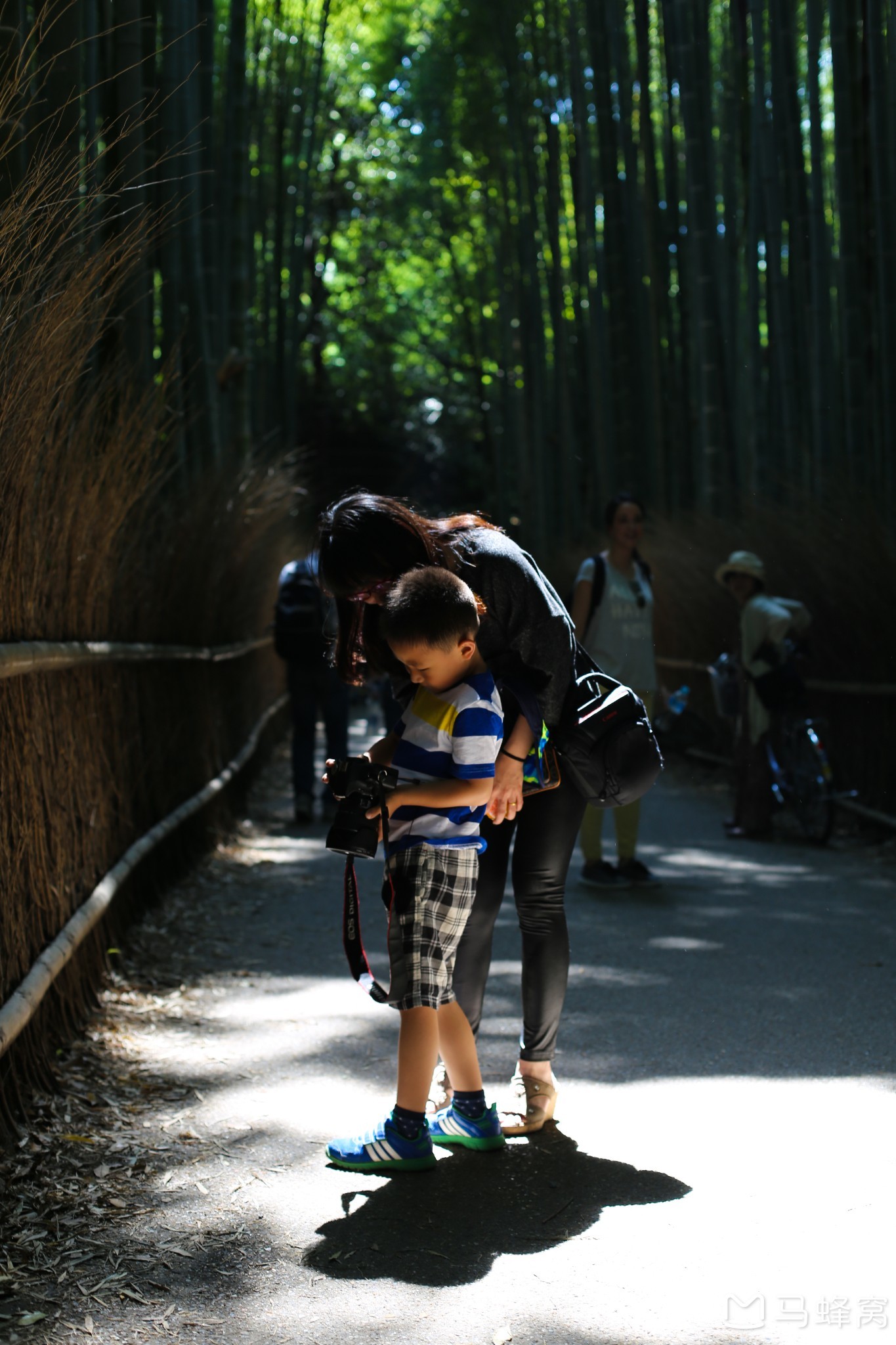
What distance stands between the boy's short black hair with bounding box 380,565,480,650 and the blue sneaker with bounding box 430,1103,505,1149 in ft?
3.67

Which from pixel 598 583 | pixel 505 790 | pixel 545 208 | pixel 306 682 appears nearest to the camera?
pixel 505 790

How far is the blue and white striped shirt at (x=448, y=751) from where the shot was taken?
123 inches

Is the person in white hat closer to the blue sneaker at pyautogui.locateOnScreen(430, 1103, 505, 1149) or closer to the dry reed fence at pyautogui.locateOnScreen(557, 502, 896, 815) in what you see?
the dry reed fence at pyautogui.locateOnScreen(557, 502, 896, 815)

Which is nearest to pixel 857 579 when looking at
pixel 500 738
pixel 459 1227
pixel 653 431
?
pixel 500 738

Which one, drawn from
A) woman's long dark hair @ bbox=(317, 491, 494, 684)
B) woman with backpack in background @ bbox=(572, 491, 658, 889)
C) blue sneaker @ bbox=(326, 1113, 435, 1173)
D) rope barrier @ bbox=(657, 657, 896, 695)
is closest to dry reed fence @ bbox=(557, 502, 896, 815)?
rope barrier @ bbox=(657, 657, 896, 695)

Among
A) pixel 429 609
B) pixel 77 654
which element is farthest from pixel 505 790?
pixel 77 654

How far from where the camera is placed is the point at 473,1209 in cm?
302

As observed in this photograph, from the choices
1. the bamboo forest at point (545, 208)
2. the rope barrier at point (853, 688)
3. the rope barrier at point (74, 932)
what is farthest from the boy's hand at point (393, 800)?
the rope barrier at point (853, 688)

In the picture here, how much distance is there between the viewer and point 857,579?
7762 mm

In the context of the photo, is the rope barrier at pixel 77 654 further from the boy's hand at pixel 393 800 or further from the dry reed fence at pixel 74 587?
the boy's hand at pixel 393 800

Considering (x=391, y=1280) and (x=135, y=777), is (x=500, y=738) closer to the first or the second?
(x=391, y=1280)

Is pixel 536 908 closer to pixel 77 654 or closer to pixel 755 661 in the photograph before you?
pixel 77 654

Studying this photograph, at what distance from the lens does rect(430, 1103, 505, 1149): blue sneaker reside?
3.35 metres

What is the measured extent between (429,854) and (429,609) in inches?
21.7
